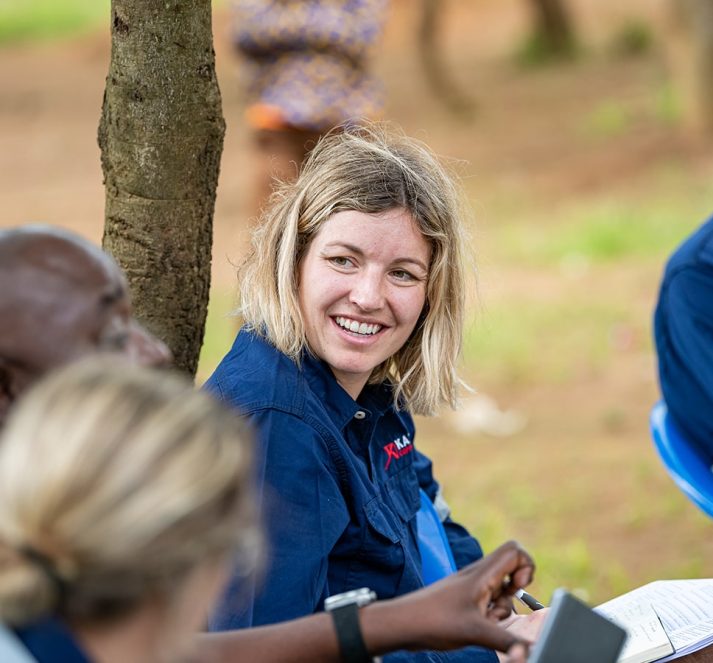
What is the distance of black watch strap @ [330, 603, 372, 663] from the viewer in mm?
1853

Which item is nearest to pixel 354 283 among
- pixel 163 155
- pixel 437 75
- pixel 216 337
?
pixel 163 155

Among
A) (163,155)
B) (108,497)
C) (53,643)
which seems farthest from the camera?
(163,155)

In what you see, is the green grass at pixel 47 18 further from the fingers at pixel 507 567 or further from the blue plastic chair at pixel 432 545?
the fingers at pixel 507 567

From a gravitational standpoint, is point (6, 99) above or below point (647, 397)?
above

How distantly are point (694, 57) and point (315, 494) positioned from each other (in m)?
9.64

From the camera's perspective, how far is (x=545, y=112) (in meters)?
14.2

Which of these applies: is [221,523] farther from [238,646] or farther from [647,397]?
[647,397]

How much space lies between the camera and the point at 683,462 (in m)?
3.39

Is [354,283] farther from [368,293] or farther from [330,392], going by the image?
[330,392]

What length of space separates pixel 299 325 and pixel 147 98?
2.00 feet

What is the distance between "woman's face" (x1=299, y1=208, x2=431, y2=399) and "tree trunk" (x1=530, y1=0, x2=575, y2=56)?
14.9 m

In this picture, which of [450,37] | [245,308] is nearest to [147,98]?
[245,308]

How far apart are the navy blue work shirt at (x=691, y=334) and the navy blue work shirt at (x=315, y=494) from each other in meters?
1.16

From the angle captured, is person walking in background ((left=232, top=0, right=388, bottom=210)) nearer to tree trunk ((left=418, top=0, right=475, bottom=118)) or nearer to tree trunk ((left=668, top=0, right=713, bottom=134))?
tree trunk ((left=668, top=0, right=713, bottom=134))
